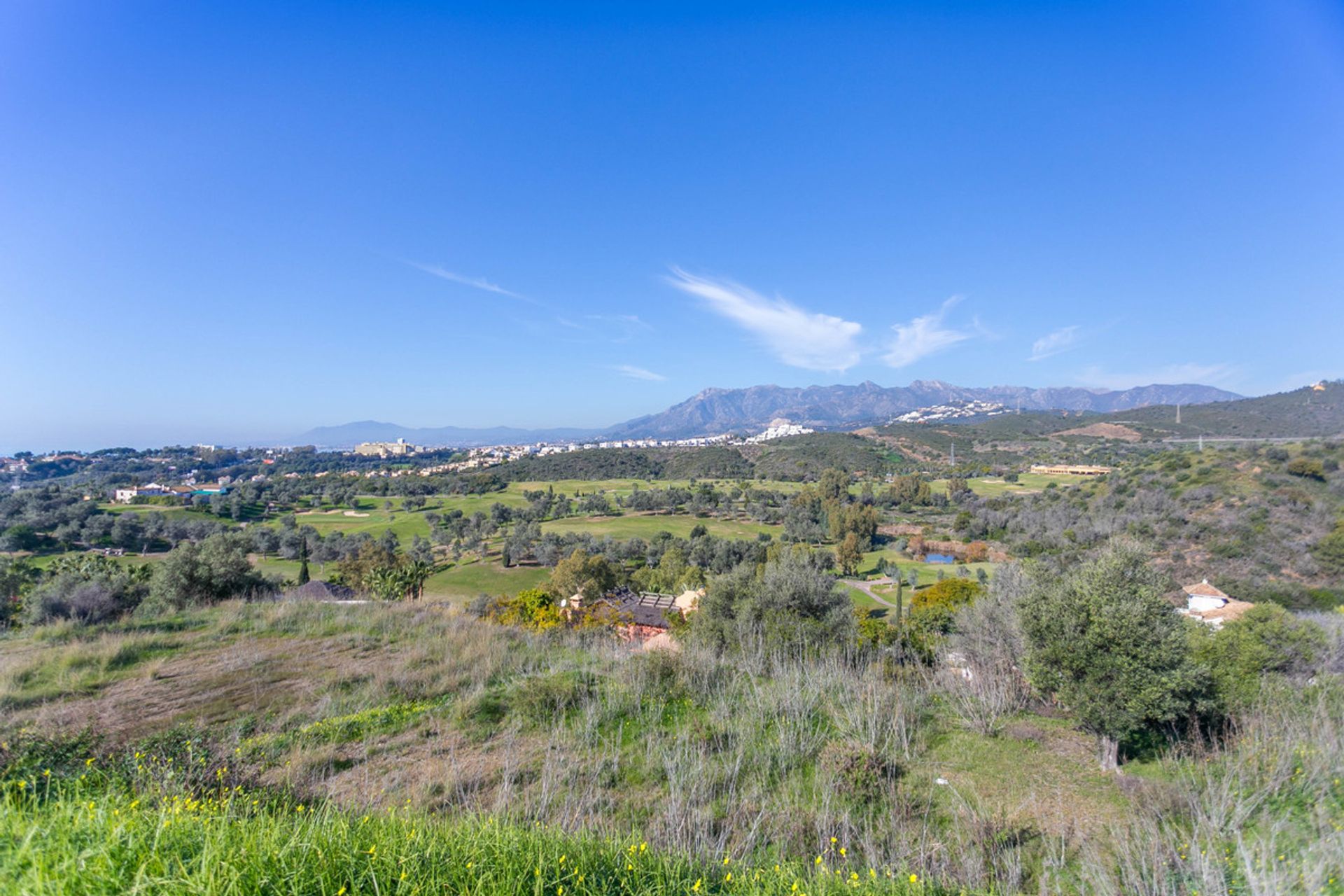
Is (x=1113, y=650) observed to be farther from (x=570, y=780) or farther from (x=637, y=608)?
(x=637, y=608)

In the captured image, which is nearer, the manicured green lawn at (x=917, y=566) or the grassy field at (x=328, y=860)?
the grassy field at (x=328, y=860)

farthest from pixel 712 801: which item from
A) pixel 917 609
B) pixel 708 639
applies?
pixel 917 609

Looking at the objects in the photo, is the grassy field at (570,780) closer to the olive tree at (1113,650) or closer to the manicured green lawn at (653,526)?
the olive tree at (1113,650)

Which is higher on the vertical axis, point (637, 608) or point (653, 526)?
point (637, 608)

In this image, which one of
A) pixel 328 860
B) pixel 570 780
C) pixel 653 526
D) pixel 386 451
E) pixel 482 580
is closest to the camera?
pixel 328 860

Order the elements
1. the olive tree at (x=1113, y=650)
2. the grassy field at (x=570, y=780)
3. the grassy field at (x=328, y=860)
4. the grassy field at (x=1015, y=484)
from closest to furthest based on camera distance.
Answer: the grassy field at (x=328, y=860) → the grassy field at (x=570, y=780) → the olive tree at (x=1113, y=650) → the grassy field at (x=1015, y=484)

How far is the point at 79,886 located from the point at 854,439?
4612 inches

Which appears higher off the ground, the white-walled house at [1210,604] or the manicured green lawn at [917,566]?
the white-walled house at [1210,604]

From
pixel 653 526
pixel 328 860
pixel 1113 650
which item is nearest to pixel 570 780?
pixel 328 860

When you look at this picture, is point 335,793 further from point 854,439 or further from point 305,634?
point 854,439

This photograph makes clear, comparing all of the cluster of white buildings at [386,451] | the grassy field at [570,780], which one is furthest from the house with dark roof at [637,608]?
the cluster of white buildings at [386,451]

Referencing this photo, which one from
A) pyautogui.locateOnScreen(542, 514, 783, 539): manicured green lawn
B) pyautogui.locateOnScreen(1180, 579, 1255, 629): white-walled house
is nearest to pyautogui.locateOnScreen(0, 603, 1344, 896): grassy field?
pyautogui.locateOnScreen(1180, 579, 1255, 629): white-walled house

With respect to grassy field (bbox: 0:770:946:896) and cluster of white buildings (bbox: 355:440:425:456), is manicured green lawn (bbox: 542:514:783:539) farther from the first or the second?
cluster of white buildings (bbox: 355:440:425:456)

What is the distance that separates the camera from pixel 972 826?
404 cm
